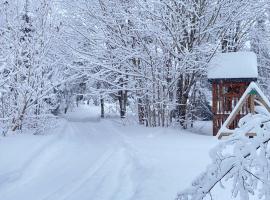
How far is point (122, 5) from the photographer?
1570 centimetres

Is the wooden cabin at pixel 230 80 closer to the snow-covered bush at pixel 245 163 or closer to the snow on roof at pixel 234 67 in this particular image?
the snow on roof at pixel 234 67

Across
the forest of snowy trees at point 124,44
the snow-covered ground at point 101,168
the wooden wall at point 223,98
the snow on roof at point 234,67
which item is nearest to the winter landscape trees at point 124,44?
the forest of snowy trees at point 124,44

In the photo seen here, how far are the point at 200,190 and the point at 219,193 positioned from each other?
10.0 ft

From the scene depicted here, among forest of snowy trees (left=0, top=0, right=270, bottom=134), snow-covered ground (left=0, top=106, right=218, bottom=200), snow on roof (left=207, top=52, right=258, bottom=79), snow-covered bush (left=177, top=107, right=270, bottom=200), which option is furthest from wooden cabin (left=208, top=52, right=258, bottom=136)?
snow-covered bush (left=177, top=107, right=270, bottom=200)

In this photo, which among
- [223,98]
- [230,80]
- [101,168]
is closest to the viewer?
[101,168]

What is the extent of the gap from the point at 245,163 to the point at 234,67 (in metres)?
11.6

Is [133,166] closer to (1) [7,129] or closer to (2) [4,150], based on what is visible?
(2) [4,150]

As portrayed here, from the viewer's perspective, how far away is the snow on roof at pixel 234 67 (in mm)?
13273

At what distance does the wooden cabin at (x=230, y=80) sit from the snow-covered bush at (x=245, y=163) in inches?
434

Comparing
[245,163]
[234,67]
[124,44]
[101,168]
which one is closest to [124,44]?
→ [124,44]

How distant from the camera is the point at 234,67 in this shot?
13430mm

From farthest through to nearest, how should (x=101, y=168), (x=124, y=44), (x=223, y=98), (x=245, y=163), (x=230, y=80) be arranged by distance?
(x=124, y=44)
(x=223, y=98)
(x=230, y=80)
(x=101, y=168)
(x=245, y=163)

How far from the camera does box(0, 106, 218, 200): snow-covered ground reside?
20.2ft

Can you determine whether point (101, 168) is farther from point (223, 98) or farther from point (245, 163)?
point (223, 98)
